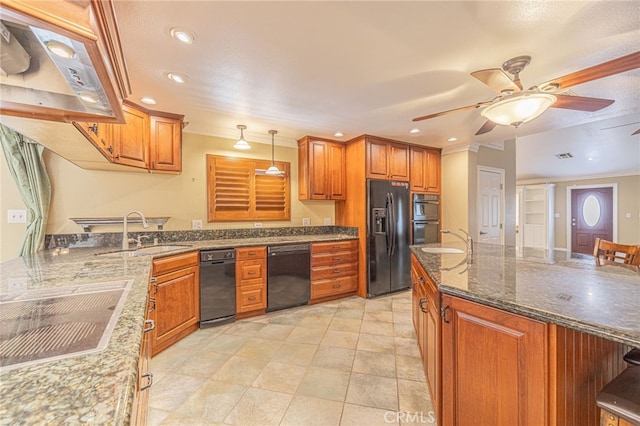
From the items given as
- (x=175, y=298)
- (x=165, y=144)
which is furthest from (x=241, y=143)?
(x=175, y=298)

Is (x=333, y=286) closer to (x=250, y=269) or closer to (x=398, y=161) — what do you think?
(x=250, y=269)

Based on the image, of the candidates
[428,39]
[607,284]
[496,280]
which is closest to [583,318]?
[496,280]

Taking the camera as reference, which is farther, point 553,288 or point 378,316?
point 378,316

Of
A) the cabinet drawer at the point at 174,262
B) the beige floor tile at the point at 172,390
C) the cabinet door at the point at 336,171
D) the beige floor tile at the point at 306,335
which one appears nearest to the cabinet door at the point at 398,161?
the cabinet door at the point at 336,171

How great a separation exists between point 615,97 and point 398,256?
9.14 feet

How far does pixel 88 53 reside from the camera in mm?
954

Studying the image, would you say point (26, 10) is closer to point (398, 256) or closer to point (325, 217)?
point (325, 217)

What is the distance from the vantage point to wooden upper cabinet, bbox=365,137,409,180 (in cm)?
375

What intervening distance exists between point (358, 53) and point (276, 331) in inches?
103

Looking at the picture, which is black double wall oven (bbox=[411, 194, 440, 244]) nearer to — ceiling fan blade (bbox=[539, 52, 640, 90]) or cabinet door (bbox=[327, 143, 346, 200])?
cabinet door (bbox=[327, 143, 346, 200])

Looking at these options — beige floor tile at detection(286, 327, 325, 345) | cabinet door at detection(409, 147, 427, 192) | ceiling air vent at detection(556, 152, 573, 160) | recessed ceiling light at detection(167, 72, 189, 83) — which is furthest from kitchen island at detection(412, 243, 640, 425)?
ceiling air vent at detection(556, 152, 573, 160)

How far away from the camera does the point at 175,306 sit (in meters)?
2.46

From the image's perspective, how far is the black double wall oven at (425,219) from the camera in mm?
4145

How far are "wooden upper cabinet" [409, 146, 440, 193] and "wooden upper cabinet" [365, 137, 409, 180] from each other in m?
0.16
